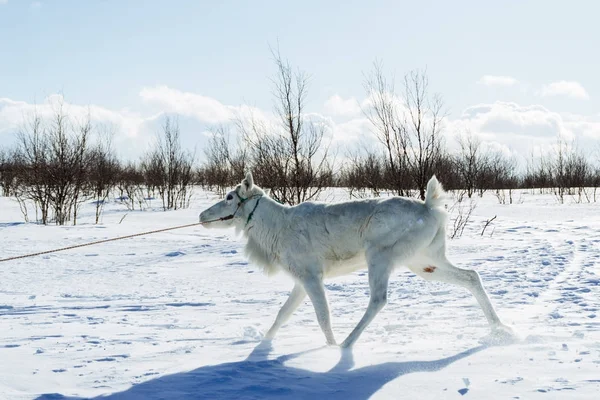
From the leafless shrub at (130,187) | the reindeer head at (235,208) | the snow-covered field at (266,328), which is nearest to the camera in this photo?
the snow-covered field at (266,328)

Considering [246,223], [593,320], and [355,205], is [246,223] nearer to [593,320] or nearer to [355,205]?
[355,205]

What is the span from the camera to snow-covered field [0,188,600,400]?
3631mm

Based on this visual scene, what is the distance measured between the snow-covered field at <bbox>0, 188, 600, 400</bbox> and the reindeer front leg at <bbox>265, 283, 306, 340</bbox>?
106 millimetres

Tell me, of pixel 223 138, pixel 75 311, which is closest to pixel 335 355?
pixel 75 311

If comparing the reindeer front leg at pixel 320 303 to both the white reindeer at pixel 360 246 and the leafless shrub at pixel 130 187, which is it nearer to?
the white reindeer at pixel 360 246

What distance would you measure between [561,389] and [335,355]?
66.7 inches

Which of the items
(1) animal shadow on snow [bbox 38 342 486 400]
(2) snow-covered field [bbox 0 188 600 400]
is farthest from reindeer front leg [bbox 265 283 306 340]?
(1) animal shadow on snow [bbox 38 342 486 400]

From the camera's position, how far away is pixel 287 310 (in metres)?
5.27

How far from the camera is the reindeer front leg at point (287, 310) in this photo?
17.2ft

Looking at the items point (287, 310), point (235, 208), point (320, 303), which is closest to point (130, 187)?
point (235, 208)

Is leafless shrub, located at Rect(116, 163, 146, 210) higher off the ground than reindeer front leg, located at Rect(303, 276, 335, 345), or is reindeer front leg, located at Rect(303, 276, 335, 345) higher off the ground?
leafless shrub, located at Rect(116, 163, 146, 210)

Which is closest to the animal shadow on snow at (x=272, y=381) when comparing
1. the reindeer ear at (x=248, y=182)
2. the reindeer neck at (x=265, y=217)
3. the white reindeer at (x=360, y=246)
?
the white reindeer at (x=360, y=246)

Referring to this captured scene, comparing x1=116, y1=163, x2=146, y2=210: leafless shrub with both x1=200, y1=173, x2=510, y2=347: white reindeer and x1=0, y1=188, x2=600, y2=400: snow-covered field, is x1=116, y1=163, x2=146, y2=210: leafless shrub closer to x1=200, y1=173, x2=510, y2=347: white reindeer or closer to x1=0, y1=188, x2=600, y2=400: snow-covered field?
x1=0, y1=188, x2=600, y2=400: snow-covered field

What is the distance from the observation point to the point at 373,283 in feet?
15.7
